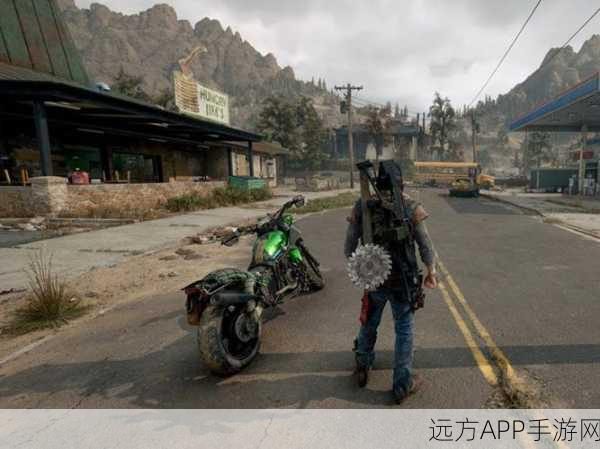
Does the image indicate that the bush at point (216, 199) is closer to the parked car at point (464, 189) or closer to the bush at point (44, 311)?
the bush at point (44, 311)

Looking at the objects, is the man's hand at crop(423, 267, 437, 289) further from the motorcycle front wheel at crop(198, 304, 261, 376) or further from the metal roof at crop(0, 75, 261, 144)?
the metal roof at crop(0, 75, 261, 144)

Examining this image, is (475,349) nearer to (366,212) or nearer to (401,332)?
(401,332)

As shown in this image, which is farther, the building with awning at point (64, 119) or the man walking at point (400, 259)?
the building with awning at point (64, 119)

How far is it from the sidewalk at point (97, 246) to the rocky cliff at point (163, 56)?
145 metres

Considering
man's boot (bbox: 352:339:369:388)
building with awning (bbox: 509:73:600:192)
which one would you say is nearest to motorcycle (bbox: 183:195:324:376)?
man's boot (bbox: 352:339:369:388)

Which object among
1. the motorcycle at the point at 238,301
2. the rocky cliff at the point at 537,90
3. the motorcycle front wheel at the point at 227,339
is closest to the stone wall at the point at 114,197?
the motorcycle at the point at 238,301

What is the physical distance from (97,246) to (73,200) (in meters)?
5.89

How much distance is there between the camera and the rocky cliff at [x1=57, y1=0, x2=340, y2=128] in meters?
159

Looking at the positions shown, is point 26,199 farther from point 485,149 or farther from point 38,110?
point 485,149

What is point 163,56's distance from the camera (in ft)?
581

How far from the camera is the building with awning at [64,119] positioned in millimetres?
11508

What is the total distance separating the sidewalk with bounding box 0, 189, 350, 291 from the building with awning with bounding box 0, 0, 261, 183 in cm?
440

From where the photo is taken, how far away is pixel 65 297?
4.62m

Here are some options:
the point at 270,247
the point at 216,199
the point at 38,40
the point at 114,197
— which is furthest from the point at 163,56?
the point at 270,247
